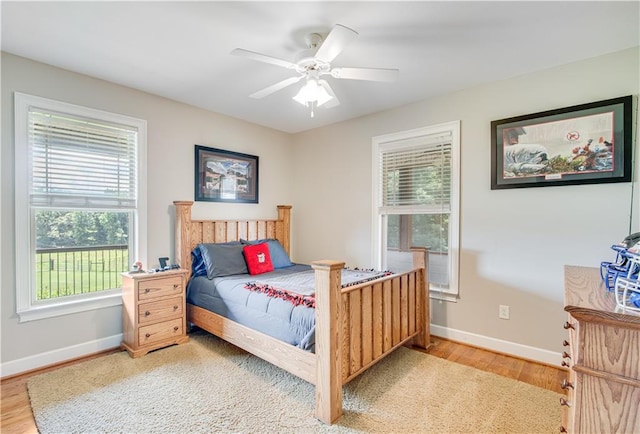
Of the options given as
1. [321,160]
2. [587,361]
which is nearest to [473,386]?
[587,361]

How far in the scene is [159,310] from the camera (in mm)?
2861

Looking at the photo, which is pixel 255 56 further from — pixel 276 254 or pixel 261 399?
pixel 276 254

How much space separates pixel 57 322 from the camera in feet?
8.56

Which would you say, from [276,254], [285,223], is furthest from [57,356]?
[285,223]

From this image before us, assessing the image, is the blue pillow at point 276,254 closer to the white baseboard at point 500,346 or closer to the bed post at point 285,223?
the bed post at point 285,223

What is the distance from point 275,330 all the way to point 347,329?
1.88 ft

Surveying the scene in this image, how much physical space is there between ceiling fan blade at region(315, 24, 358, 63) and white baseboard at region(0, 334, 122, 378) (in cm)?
306

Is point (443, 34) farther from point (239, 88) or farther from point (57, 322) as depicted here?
point (57, 322)

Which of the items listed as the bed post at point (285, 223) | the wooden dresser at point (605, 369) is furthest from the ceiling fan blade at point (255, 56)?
the bed post at point (285, 223)

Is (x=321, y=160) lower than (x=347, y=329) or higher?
higher

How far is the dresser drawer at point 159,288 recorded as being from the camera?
109 inches

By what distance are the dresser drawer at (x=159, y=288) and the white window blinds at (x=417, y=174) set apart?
2326 millimetres

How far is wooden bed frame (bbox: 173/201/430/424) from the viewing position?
1854 mm

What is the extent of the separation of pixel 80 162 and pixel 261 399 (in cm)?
254
